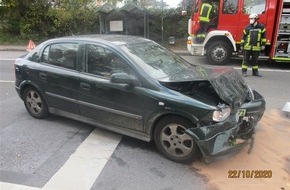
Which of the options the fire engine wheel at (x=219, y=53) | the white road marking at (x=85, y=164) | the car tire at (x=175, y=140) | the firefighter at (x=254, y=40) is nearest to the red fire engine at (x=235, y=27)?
the fire engine wheel at (x=219, y=53)

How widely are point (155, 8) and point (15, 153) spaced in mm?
14022

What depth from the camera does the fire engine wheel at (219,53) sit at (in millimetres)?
10977

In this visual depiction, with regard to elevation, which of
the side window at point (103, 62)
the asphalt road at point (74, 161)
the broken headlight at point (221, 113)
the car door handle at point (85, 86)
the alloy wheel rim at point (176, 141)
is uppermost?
the side window at point (103, 62)

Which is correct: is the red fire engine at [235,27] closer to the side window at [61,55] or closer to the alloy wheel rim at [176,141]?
the side window at [61,55]

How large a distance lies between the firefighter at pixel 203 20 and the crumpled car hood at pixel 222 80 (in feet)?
21.5

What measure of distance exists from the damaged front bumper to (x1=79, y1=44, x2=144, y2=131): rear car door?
90 centimetres

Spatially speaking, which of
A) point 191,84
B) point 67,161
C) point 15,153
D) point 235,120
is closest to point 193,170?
point 235,120

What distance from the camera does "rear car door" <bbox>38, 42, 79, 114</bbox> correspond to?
15.5ft

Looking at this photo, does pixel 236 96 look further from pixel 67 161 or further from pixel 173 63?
pixel 67 161

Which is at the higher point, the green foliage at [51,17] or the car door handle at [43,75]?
the green foliage at [51,17]

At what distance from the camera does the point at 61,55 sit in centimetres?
497

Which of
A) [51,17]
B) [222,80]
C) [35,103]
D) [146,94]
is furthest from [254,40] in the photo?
[51,17]
